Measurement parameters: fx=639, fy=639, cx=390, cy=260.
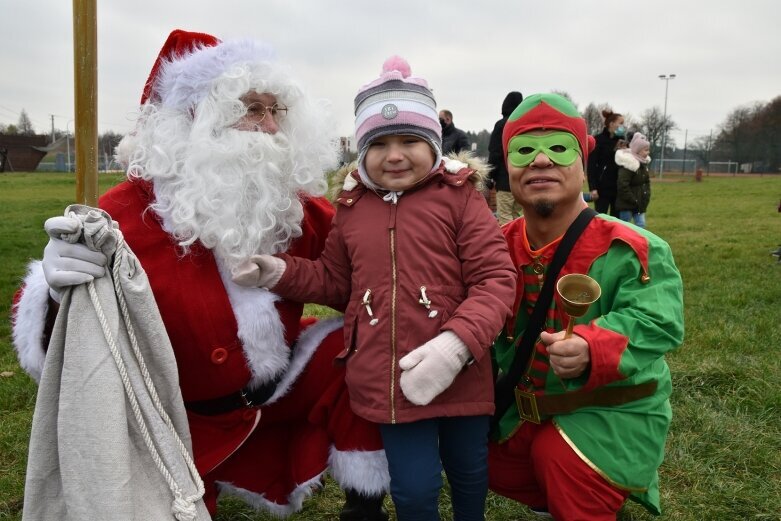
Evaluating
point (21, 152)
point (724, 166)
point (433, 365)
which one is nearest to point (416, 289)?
point (433, 365)

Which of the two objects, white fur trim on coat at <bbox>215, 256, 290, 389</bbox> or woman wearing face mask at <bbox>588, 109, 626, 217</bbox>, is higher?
woman wearing face mask at <bbox>588, 109, 626, 217</bbox>

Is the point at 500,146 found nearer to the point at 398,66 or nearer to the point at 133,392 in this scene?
the point at 398,66

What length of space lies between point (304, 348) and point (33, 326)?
1.00 m

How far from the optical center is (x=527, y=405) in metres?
2.44

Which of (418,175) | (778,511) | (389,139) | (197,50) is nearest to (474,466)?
(418,175)

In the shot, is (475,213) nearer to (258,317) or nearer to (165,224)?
(258,317)

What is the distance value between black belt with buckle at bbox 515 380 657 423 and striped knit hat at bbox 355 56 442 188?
0.96m

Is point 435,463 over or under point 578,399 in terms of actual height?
under

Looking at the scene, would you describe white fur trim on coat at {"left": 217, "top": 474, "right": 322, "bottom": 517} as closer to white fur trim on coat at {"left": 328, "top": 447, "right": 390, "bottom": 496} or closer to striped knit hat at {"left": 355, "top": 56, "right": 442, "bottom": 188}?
white fur trim on coat at {"left": 328, "top": 447, "right": 390, "bottom": 496}

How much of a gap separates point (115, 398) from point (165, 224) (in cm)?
74

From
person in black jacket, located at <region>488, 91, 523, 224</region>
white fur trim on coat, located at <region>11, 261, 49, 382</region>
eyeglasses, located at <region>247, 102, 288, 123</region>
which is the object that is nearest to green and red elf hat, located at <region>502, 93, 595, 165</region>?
eyeglasses, located at <region>247, 102, 288, 123</region>

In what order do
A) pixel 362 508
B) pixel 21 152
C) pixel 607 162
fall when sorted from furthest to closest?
pixel 21 152
pixel 607 162
pixel 362 508

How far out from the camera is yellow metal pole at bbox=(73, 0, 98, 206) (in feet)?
6.59

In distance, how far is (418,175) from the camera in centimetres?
229
